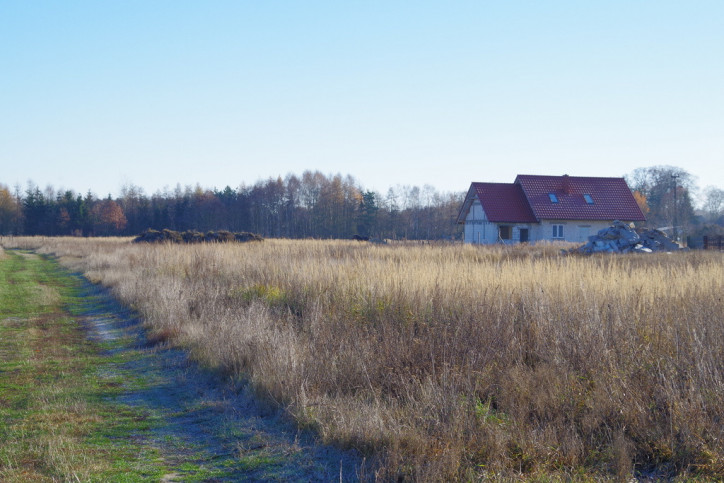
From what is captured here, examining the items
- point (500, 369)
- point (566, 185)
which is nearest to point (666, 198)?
point (566, 185)

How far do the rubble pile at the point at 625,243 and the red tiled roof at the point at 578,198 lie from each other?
9.90 m

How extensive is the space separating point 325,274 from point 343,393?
19.4 feet

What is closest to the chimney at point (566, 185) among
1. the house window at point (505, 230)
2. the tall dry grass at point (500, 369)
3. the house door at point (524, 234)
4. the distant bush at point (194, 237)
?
the house door at point (524, 234)

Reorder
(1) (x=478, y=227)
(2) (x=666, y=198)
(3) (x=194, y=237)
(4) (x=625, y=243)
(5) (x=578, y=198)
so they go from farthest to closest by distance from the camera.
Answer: (2) (x=666, y=198) < (3) (x=194, y=237) < (1) (x=478, y=227) < (5) (x=578, y=198) < (4) (x=625, y=243)

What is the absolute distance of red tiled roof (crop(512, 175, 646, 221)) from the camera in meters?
38.2

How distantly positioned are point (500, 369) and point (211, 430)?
9.34ft

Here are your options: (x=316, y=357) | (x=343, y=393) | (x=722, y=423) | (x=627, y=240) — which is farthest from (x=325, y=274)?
(x=627, y=240)

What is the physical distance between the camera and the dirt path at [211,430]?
434 centimetres

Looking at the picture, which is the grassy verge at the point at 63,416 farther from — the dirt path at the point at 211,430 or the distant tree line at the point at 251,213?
the distant tree line at the point at 251,213

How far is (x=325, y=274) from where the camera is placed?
11344 mm

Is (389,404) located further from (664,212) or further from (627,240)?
(664,212)

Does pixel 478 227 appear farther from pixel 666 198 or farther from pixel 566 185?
pixel 666 198

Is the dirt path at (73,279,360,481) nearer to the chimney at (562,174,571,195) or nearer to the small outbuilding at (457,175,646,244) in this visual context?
the small outbuilding at (457,175,646,244)

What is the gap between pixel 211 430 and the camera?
5.36m
